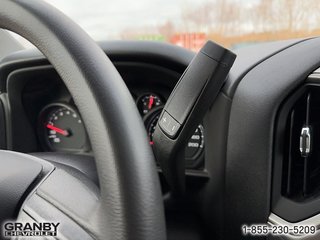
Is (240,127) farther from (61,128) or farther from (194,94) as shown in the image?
(61,128)

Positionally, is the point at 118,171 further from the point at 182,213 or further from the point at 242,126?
the point at 182,213

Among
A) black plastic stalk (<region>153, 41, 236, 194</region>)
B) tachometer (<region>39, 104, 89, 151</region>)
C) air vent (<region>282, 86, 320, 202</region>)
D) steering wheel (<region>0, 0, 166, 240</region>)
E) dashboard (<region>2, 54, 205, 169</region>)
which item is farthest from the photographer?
tachometer (<region>39, 104, 89, 151</region>)

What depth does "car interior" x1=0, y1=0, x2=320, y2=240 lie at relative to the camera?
56 cm

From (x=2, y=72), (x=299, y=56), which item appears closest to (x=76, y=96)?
(x=299, y=56)

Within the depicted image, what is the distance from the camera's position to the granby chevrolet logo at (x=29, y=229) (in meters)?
0.62

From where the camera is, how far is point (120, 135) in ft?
1.80

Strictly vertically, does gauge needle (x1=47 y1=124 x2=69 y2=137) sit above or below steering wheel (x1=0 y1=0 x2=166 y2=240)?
below

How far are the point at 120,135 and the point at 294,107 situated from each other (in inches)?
25.2

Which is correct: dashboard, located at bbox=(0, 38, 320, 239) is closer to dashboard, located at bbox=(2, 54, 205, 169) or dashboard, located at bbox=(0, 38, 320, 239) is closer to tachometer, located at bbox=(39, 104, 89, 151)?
dashboard, located at bbox=(2, 54, 205, 169)

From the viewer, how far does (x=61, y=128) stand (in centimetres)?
167

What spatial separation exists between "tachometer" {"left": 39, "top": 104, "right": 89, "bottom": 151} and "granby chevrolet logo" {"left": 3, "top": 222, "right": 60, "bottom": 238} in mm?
956

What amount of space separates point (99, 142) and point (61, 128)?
1.15m

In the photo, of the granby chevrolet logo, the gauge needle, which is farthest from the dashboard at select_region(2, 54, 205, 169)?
the granby chevrolet logo

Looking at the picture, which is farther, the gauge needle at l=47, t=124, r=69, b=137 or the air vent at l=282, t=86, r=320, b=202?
the gauge needle at l=47, t=124, r=69, b=137
